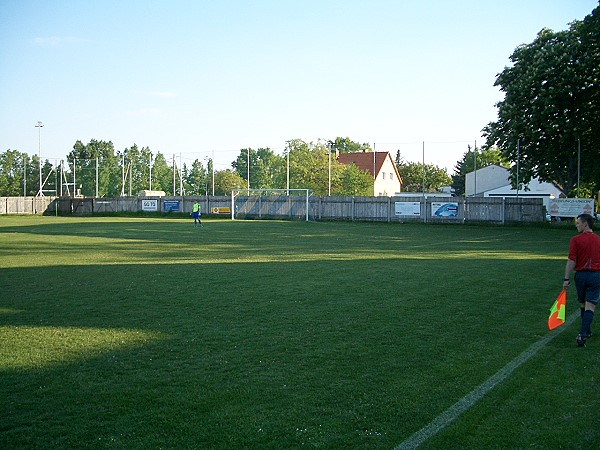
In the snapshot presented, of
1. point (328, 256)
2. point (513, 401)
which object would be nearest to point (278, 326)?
point (513, 401)

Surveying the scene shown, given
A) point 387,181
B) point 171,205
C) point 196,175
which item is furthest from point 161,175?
point 387,181

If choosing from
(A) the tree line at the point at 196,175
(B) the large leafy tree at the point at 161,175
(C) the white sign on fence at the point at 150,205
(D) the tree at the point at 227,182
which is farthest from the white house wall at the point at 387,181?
(C) the white sign on fence at the point at 150,205

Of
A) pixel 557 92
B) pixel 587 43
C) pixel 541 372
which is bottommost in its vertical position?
pixel 541 372

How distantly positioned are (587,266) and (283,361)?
4.52 m

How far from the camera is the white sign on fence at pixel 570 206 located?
3503 centimetres

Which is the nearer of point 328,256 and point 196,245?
point 328,256

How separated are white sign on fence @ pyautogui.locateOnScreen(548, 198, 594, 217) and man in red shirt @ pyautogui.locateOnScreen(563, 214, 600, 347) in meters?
29.3

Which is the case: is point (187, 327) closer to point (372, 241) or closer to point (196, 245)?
point (196, 245)

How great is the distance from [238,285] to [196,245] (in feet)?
37.7

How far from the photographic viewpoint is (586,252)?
321 inches

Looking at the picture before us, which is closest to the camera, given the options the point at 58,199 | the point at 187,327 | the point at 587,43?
the point at 187,327

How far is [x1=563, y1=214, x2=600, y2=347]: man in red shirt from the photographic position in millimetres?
8109

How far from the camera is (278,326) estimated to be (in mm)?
8773

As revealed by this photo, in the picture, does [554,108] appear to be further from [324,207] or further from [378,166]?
[378,166]
